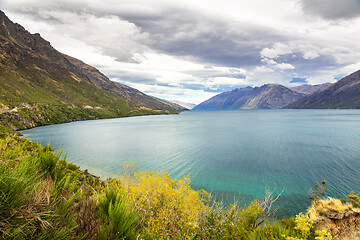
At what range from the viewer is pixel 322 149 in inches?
2165

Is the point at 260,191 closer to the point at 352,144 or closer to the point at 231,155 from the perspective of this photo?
the point at 231,155

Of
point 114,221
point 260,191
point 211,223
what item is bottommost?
point 260,191

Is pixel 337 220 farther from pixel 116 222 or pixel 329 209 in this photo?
pixel 116 222

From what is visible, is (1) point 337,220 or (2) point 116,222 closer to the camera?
(2) point 116,222

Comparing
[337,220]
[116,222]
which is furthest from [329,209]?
[116,222]

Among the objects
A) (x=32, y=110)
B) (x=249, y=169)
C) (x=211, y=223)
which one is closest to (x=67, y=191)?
(x=211, y=223)

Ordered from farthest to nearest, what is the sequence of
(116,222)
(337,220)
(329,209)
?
Answer: 1. (329,209)
2. (337,220)
3. (116,222)

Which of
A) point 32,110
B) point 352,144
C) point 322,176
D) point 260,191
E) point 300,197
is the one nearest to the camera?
point 300,197

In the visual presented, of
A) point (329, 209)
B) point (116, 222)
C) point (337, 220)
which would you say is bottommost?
point (337, 220)

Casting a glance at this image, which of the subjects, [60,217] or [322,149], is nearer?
[60,217]

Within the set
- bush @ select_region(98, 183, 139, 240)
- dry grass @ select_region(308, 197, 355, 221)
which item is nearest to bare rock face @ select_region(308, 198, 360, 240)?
dry grass @ select_region(308, 197, 355, 221)

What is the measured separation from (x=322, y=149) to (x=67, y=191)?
6815 cm

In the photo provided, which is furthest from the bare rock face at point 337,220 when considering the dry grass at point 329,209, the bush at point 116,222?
the bush at point 116,222

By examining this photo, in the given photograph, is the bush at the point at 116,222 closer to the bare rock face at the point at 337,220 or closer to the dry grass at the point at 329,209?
the bare rock face at the point at 337,220
